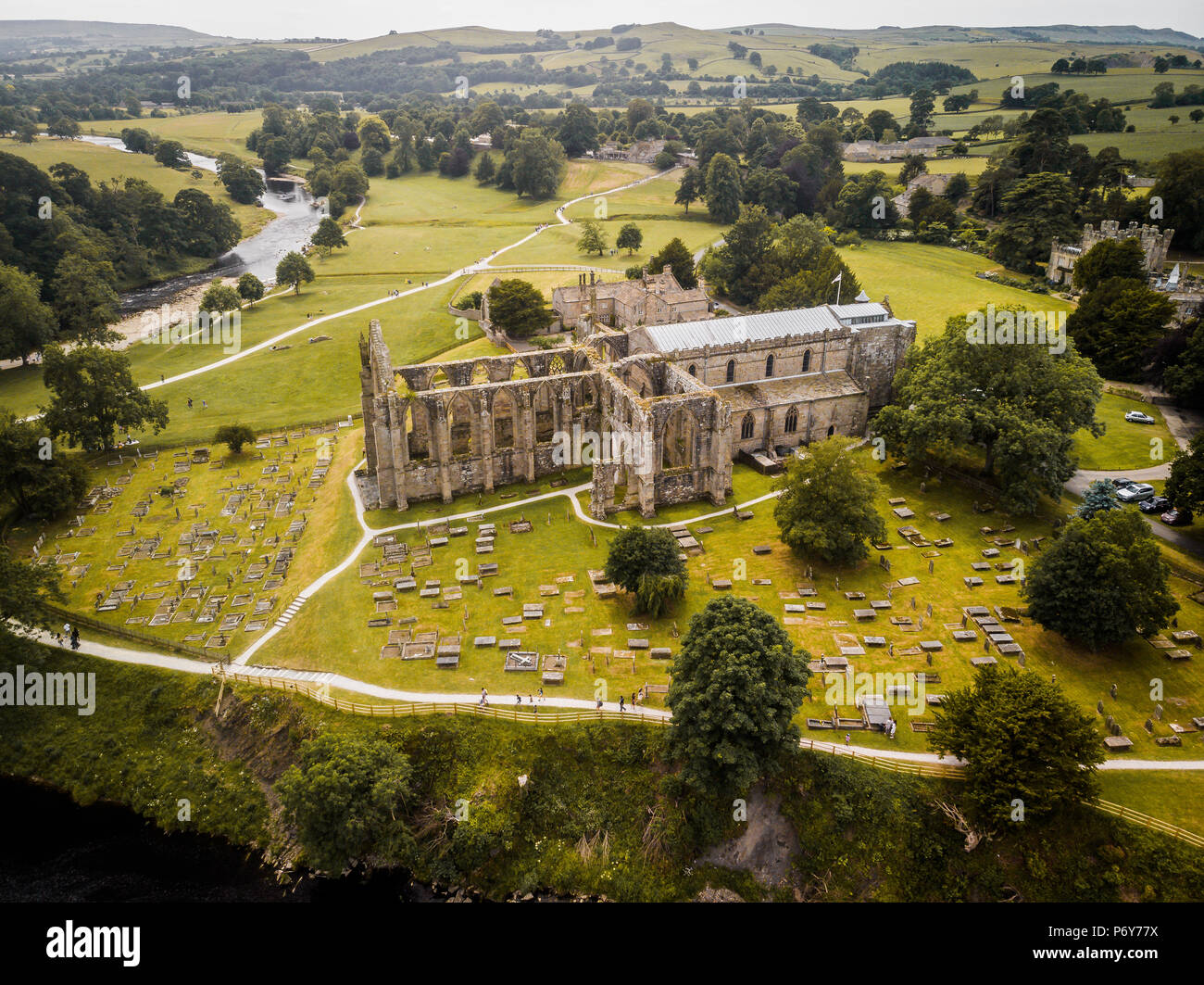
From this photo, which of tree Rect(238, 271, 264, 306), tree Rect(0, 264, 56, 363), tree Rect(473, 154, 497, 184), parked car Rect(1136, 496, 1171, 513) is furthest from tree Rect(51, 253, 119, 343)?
parked car Rect(1136, 496, 1171, 513)

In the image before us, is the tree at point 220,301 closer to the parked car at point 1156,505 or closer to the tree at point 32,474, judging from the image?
the tree at point 32,474

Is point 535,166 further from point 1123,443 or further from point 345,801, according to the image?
point 345,801

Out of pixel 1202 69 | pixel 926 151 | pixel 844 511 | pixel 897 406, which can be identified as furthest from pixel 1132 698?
pixel 1202 69

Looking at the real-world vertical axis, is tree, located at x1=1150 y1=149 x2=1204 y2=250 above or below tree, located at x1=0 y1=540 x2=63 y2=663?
above

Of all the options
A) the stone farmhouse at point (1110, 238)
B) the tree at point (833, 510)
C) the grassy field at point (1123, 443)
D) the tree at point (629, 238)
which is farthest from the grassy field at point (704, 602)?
the tree at point (629, 238)

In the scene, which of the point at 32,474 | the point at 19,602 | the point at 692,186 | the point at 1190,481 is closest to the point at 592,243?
the point at 692,186

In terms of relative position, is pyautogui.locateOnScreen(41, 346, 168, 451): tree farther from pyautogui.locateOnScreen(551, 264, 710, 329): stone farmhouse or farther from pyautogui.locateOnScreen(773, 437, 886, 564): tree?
pyautogui.locateOnScreen(773, 437, 886, 564): tree
